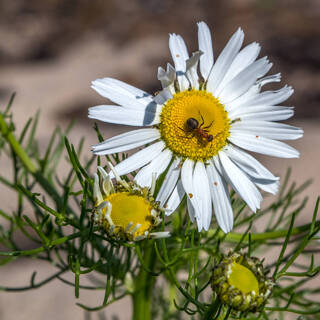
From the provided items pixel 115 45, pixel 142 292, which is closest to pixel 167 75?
pixel 142 292

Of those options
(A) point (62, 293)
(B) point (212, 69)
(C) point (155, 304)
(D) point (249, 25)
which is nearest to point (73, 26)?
(D) point (249, 25)

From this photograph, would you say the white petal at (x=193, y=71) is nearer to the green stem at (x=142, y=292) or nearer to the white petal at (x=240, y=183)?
the white petal at (x=240, y=183)

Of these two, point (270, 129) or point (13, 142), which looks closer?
point (270, 129)

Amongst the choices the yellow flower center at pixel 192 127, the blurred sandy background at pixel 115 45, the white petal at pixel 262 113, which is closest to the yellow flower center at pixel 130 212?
the yellow flower center at pixel 192 127

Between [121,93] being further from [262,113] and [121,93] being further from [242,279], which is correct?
[242,279]

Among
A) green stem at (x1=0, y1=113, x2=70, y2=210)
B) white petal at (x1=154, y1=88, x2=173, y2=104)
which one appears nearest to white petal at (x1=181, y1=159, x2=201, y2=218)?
white petal at (x1=154, y1=88, x2=173, y2=104)
